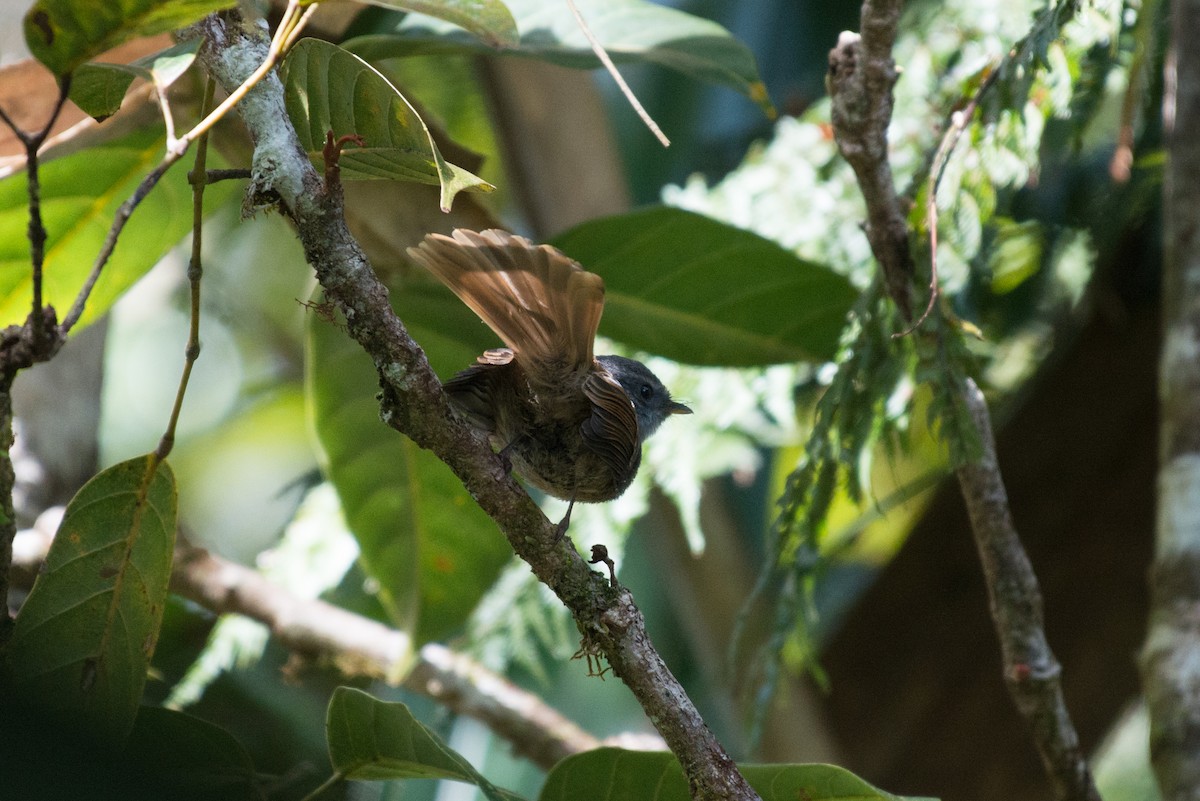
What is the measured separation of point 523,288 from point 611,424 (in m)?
0.31

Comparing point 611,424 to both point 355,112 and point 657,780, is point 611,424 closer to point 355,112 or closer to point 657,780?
point 657,780

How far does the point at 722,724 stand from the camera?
346 cm

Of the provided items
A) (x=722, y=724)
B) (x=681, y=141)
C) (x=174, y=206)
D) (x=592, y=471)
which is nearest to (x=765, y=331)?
(x=592, y=471)

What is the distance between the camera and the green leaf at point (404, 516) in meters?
2.31

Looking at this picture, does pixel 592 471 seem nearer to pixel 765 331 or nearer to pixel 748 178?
pixel 765 331

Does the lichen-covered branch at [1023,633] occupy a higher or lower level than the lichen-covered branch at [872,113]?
lower

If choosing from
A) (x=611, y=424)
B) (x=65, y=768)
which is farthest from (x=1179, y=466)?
(x=65, y=768)

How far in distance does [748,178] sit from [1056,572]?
161 centimetres

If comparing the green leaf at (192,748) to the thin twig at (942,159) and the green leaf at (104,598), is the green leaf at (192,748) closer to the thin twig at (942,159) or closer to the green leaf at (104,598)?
the green leaf at (104,598)

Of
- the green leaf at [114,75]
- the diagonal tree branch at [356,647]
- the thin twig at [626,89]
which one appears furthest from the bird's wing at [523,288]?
the diagonal tree branch at [356,647]

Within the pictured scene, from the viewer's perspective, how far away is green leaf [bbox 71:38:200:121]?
113 cm

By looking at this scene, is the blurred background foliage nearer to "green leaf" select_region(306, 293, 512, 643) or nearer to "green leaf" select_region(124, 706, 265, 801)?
"green leaf" select_region(306, 293, 512, 643)

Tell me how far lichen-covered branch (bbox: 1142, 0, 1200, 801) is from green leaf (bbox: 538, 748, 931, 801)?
0.70 m

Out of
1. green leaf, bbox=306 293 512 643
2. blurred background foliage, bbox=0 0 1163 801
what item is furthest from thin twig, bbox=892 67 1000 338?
green leaf, bbox=306 293 512 643
